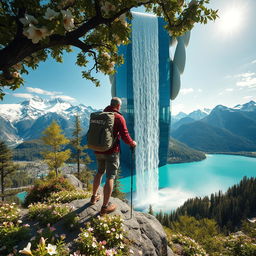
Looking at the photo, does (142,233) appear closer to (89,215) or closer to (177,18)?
(89,215)

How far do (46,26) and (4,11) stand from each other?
3.11ft

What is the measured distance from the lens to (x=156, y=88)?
1415 inches

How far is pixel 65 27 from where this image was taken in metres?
Result: 1.72

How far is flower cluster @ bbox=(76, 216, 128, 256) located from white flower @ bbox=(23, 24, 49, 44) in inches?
111

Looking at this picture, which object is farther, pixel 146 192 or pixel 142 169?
pixel 146 192

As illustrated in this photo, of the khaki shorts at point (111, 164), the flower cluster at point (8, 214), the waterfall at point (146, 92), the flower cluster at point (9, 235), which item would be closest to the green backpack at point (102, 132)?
the khaki shorts at point (111, 164)

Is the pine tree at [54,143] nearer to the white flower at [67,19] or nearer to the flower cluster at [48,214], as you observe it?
the flower cluster at [48,214]

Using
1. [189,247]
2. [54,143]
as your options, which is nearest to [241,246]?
[189,247]

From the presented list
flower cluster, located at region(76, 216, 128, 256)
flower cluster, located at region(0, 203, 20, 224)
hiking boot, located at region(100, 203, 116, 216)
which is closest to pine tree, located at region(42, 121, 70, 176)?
Result: flower cluster, located at region(0, 203, 20, 224)

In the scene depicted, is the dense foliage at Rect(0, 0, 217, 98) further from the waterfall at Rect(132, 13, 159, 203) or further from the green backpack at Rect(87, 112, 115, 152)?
the waterfall at Rect(132, 13, 159, 203)

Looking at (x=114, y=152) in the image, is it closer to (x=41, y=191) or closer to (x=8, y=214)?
(x=8, y=214)

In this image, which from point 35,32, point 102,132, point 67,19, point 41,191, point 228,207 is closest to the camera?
point 35,32

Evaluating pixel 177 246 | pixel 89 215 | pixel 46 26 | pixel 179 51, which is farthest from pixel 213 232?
pixel 179 51

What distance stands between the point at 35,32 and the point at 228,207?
68952mm
